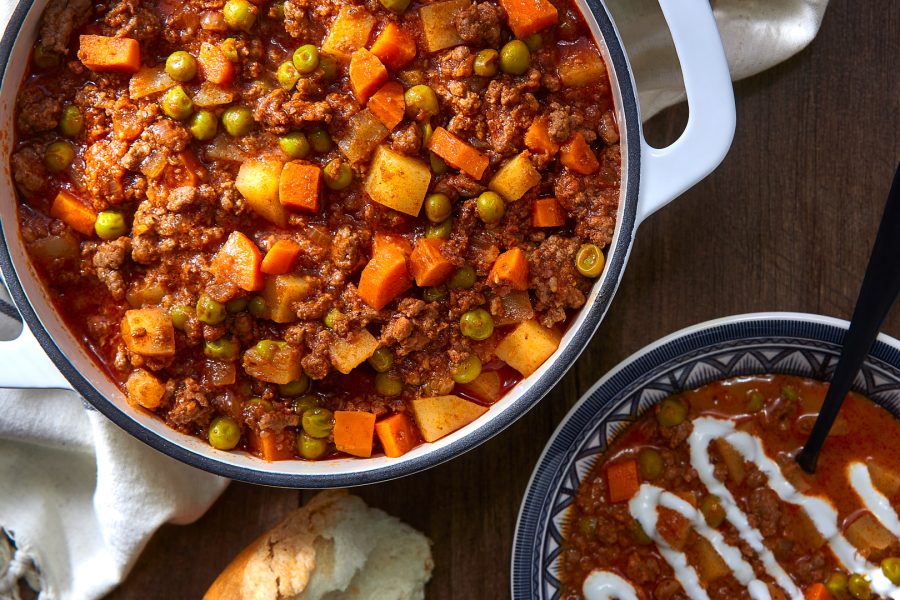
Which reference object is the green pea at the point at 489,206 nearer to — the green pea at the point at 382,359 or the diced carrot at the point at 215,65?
the green pea at the point at 382,359

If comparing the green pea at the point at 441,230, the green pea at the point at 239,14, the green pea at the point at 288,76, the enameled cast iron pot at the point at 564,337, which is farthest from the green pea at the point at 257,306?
the green pea at the point at 239,14

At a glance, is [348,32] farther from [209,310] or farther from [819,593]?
[819,593]

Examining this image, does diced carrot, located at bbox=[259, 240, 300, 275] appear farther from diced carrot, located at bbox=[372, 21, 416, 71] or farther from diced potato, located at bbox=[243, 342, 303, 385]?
diced carrot, located at bbox=[372, 21, 416, 71]

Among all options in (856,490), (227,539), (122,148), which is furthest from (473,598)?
(122,148)

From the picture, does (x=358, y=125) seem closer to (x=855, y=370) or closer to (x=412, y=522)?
(x=412, y=522)

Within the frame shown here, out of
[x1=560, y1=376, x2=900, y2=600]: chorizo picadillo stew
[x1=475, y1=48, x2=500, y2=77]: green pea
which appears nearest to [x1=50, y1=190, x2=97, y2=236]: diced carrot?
[x1=475, y1=48, x2=500, y2=77]: green pea

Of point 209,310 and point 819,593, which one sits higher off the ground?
point 209,310

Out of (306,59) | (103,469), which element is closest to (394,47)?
(306,59)
